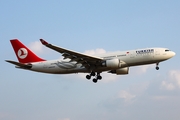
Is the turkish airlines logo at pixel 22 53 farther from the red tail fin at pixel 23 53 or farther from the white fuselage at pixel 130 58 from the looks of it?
the white fuselage at pixel 130 58

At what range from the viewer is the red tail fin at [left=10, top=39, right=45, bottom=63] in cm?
6222

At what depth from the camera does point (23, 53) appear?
63.7m

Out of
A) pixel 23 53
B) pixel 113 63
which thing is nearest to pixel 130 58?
pixel 113 63

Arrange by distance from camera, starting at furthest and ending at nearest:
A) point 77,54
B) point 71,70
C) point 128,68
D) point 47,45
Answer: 1. point 128,68
2. point 71,70
3. point 77,54
4. point 47,45

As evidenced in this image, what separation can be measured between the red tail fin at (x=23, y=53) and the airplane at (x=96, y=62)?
108cm

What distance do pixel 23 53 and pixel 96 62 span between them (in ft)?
42.4

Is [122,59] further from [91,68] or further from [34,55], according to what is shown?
[34,55]

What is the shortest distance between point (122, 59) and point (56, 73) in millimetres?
9785

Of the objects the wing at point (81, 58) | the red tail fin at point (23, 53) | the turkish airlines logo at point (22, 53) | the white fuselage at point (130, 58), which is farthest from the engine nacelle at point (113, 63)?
the turkish airlines logo at point (22, 53)

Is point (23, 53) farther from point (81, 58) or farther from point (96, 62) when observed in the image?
point (96, 62)

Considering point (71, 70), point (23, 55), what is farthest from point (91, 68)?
point (23, 55)

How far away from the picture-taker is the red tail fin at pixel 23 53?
62219 mm

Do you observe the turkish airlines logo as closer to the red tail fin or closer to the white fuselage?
the red tail fin

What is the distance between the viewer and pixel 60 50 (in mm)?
53000
